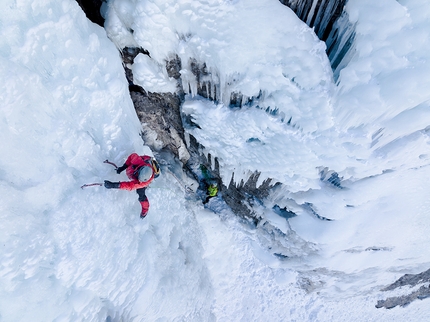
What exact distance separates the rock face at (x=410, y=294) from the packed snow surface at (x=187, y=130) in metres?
2.16

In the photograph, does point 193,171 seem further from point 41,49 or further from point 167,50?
point 41,49

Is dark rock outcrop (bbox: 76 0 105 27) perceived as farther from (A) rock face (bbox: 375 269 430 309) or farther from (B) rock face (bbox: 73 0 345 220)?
(A) rock face (bbox: 375 269 430 309)

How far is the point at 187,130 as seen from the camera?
163 inches

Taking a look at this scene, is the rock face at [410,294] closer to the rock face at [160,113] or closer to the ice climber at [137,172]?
the rock face at [160,113]

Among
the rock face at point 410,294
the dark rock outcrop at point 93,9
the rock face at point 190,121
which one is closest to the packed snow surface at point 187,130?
the rock face at point 190,121

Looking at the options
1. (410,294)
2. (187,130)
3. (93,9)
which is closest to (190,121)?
(187,130)

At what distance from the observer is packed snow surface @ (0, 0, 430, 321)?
8.55 ft

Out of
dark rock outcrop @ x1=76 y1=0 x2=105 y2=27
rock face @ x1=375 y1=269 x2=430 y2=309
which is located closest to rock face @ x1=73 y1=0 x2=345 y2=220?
dark rock outcrop @ x1=76 y1=0 x2=105 y2=27

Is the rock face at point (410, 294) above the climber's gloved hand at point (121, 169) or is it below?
below

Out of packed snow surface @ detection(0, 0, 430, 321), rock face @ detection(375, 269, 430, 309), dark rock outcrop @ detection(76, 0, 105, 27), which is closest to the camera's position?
packed snow surface @ detection(0, 0, 430, 321)

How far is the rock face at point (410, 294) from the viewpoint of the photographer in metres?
6.21

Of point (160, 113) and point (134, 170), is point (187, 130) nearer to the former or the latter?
point (160, 113)

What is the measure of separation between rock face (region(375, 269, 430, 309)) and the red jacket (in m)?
5.99

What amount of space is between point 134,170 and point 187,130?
114 centimetres
